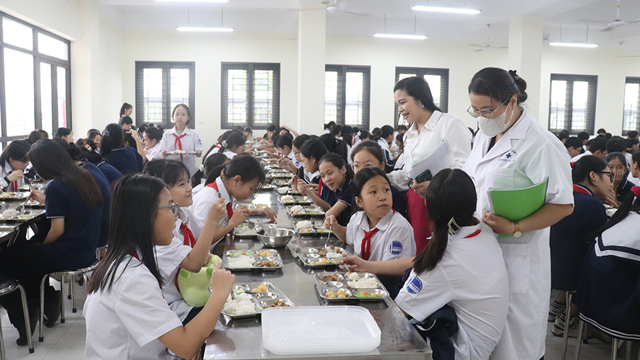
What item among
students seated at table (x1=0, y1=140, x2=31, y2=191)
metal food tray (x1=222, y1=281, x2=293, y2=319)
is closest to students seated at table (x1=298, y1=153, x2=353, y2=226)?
metal food tray (x1=222, y1=281, x2=293, y2=319)

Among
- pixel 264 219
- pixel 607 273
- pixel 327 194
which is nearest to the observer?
pixel 607 273

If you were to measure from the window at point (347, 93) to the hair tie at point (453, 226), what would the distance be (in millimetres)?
10327

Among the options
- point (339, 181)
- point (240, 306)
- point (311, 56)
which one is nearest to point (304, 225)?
point (339, 181)

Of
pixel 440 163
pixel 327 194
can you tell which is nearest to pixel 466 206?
pixel 440 163

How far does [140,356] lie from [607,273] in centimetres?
→ 209

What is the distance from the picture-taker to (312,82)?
8461 mm

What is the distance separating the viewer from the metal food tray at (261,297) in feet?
5.17

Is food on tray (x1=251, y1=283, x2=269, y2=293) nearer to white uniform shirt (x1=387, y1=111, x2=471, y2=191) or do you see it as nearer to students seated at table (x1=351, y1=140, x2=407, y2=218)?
white uniform shirt (x1=387, y1=111, x2=471, y2=191)

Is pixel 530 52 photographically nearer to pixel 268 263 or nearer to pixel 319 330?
pixel 268 263

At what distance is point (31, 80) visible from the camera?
7637 mm

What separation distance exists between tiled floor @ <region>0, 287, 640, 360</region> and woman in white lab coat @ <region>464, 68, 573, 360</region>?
1239 millimetres

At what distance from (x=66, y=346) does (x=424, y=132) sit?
2.47 meters

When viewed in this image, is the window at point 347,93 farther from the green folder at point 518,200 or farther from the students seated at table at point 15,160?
the green folder at point 518,200

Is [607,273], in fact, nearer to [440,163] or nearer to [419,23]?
[440,163]
